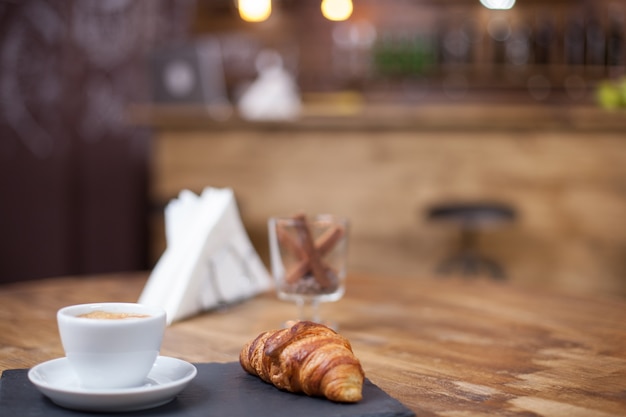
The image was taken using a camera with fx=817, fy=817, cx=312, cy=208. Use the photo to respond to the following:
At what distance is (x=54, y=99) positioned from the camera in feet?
14.1

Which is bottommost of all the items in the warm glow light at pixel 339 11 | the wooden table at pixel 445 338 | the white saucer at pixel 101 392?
the wooden table at pixel 445 338

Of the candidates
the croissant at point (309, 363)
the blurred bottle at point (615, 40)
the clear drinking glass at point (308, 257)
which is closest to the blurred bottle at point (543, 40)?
the blurred bottle at point (615, 40)

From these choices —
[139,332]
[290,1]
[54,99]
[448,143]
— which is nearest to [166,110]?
[54,99]

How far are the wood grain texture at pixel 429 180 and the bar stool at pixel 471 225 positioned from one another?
0.08m

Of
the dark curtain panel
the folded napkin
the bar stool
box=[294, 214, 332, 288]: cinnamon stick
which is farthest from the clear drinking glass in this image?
the dark curtain panel

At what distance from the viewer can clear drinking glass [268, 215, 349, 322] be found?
1.35 m

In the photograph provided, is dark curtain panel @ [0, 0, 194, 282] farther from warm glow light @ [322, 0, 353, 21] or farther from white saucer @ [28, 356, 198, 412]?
white saucer @ [28, 356, 198, 412]

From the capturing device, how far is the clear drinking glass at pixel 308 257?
4.43 feet

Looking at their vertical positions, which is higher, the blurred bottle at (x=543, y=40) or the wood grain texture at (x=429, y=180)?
the blurred bottle at (x=543, y=40)

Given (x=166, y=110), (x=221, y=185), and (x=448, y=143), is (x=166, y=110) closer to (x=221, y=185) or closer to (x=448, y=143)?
(x=221, y=185)

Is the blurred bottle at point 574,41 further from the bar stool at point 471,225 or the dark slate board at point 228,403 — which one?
the dark slate board at point 228,403

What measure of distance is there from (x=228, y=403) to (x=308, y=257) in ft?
1.63

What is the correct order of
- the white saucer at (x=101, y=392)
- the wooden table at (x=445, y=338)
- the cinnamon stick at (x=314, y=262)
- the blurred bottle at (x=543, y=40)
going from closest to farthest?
the white saucer at (x=101, y=392), the wooden table at (x=445, y=338), the cinnamon stick at (x=314, y=262), the blurred bottle at (x=543, y=40)

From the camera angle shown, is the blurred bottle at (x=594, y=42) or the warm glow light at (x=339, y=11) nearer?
the warm glow light at (x=339, y=11)
